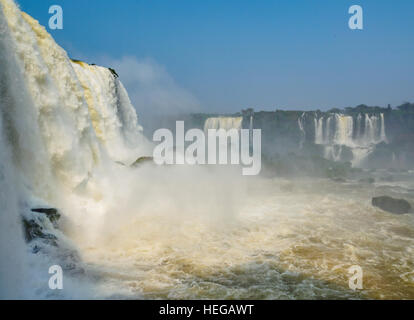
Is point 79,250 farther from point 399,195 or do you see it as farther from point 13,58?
point 399,195

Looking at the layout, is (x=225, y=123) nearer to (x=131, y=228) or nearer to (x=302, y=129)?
(x=302, y=129)

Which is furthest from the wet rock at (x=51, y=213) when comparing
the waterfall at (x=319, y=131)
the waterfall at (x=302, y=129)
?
the waterfall at (x=302, y=129)

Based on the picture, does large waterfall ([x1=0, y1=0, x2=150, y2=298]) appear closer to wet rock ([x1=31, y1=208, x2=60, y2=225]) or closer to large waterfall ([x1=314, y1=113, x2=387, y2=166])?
wet rock ([x1=31, y1=208, x2=60, y2=225])

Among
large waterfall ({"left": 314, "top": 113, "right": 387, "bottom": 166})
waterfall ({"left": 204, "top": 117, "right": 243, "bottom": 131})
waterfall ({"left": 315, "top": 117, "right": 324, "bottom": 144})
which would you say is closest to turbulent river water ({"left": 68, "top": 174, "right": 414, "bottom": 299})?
large waterfall ({"left": 314, "top": 113, "right": 387, "bottom": 166})

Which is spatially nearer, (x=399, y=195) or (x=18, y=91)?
(x=18, y=91)

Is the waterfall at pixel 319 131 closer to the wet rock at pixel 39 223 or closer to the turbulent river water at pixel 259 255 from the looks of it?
the turbulent river water at pixel 259 255
